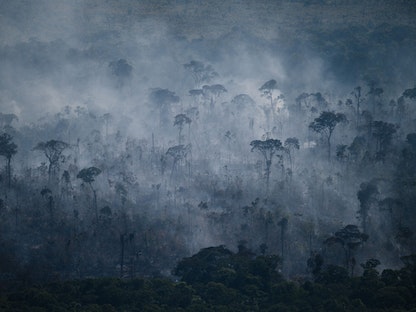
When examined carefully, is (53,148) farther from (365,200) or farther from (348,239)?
(365,200)

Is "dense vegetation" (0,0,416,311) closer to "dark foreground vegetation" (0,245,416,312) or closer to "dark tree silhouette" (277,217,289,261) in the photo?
"dark foreground vegetation" (0,245,416,312)

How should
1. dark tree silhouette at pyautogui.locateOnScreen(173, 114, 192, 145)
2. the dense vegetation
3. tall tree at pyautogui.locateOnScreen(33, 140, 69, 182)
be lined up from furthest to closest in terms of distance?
dark tree silhouette at pyautogui.locateOnScreen(173, 114, 192, 145) < tall tree at pyautogui.locateOnScreen(33, 140, 69, 182) < the dense vegetation

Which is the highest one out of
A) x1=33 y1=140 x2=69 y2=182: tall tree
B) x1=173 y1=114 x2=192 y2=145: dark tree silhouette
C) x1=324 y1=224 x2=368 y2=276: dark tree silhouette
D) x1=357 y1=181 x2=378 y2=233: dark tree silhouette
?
x1=173 y1=114 x2=192 y2=145: dark tree silhouette

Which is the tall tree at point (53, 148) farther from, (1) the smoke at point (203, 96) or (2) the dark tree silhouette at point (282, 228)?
(2) the dark tree silhouette at point (282, 228)

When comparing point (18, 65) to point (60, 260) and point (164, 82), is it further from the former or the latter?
point (60, 260)

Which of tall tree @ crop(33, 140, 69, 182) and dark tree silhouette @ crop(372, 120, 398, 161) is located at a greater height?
dark tree silhouette @ crop(372, 120, 398, 161)

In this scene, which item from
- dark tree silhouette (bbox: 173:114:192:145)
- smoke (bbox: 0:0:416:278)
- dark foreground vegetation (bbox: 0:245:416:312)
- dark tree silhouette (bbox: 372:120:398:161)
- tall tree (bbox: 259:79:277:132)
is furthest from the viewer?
tall tree (bbox: 259:79:277:132)

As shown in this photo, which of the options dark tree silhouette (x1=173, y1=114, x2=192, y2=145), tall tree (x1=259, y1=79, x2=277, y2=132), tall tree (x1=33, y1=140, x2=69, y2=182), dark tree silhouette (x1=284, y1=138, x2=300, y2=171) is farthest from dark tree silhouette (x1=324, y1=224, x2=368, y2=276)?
tall tree (x1=259, y1=79, x2=277, y2=132)

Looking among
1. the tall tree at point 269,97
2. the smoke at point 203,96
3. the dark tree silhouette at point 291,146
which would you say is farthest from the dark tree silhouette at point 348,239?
the tall tree at point 269,97

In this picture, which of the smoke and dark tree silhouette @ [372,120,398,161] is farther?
dark tree silhouette @ [372,120,398,161]

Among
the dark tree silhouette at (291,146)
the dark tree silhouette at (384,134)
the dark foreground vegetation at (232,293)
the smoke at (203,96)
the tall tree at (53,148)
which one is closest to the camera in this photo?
the dark foreground vegetation at (232,293)
